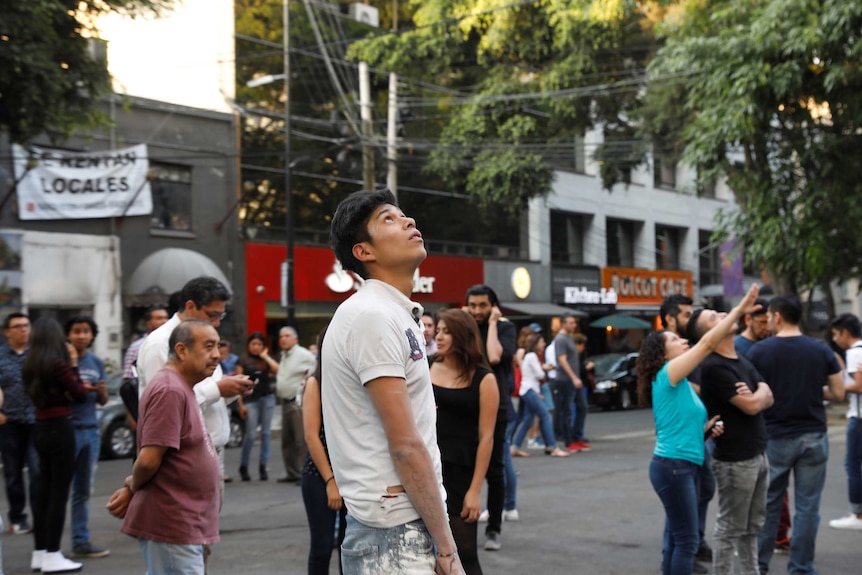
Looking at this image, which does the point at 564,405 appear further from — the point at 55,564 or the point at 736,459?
the point at 736,459

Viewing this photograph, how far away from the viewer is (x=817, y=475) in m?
6.78

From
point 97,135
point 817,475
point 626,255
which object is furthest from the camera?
point 626,255

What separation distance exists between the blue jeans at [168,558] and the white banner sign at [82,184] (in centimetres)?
1774

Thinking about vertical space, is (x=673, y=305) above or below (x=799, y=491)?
above

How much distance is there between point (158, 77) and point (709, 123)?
47.1 ft

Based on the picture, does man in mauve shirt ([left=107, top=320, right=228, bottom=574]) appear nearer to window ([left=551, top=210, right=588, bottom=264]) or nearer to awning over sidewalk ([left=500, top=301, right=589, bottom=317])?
awning over sidewalk ([left=500, top=301, right=589, bottom=317])

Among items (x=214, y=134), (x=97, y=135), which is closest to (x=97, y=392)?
(x=97, y=135)

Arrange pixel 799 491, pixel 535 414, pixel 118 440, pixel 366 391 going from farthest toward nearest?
pixel 118 440 < pixel 535 414 < pixel 799 491 < pixel 366 391

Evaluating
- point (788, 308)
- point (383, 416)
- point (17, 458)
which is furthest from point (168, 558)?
point (17, 458)

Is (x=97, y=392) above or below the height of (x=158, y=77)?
below

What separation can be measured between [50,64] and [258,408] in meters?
5.61

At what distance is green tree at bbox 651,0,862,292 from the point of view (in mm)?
16734

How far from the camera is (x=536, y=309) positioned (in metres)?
34.1

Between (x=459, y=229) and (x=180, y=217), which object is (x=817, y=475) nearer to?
(x=180, y=217)
